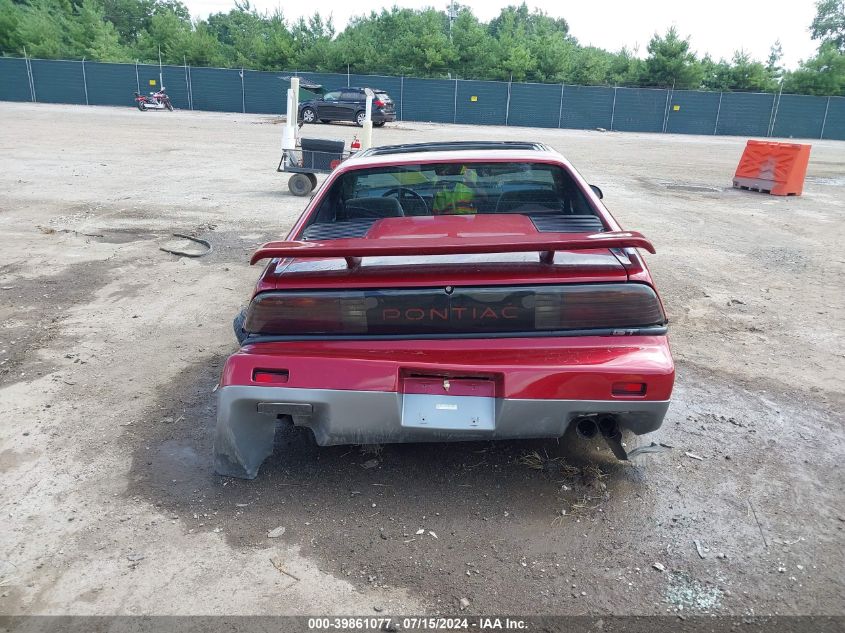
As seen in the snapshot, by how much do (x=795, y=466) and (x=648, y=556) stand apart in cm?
118

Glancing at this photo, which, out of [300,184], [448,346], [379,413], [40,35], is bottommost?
[300,184]

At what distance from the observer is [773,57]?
44000 mm

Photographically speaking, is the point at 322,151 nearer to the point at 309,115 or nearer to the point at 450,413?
the point at 450,413

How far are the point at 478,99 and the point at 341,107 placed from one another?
Result: 38.3ft

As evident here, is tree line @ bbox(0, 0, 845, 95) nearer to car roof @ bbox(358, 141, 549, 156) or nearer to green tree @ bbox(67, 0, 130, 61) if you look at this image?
green tree @ bbox(67, 0, 130, 61)

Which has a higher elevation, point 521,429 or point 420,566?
point 521,429

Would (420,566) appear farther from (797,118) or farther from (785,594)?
(797,118)

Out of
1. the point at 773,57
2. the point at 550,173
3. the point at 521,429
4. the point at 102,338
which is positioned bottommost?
the point at 102,338

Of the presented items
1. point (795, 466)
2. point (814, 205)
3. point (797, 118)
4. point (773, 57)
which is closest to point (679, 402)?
point (795, 466)

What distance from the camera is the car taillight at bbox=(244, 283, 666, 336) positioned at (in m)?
2.84

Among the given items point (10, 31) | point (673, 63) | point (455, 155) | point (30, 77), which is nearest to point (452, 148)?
point (455, 155)

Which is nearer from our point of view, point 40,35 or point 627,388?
point 627,388

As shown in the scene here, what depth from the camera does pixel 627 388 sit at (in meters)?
2.79

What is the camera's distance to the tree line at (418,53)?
136ft
